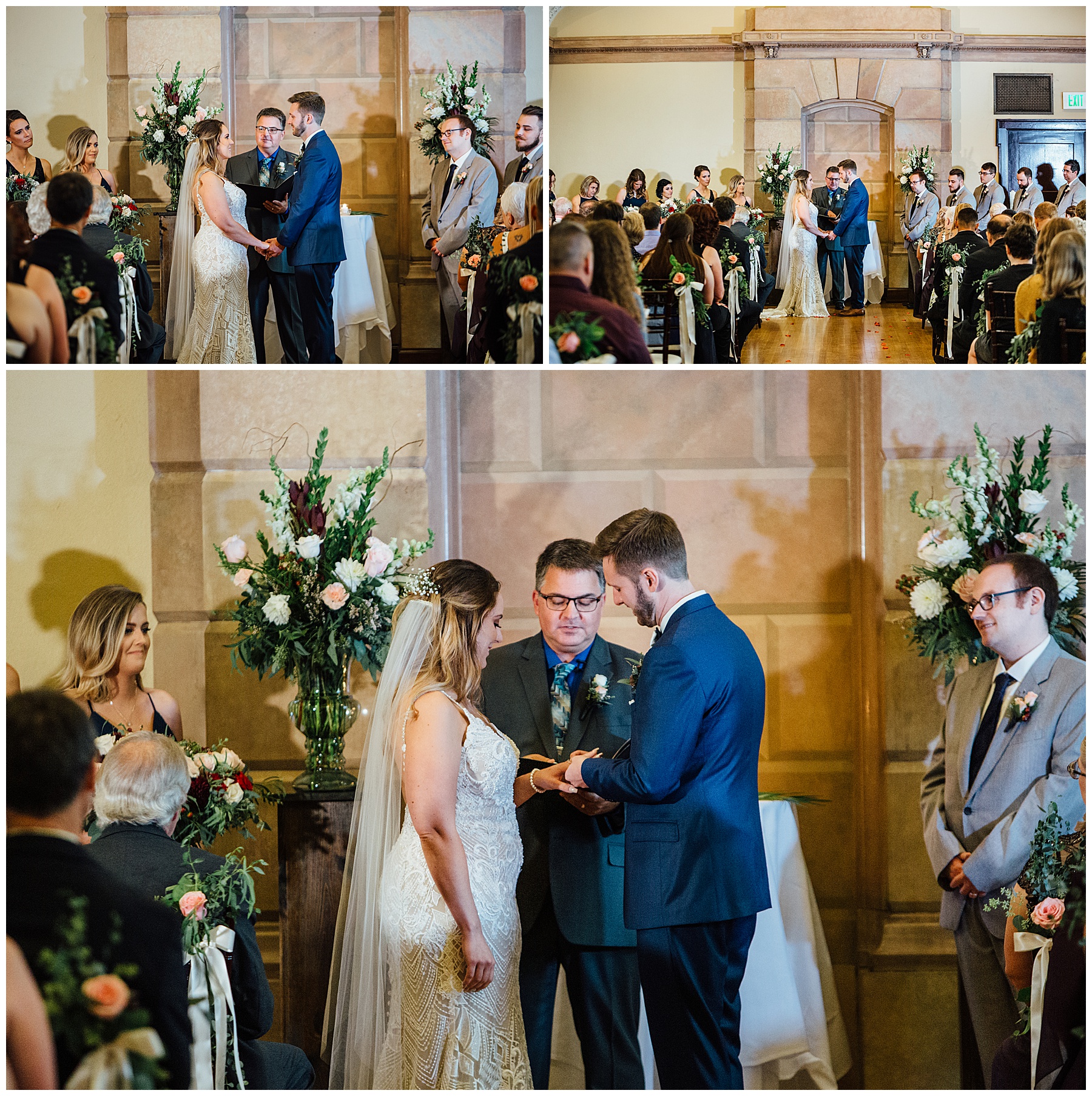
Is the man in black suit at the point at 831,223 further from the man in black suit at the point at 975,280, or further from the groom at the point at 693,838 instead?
the groom at the point at 693,838

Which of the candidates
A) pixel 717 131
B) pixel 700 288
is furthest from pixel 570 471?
pixel 717 131

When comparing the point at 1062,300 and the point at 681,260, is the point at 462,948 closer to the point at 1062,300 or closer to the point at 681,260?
the point at 681,260

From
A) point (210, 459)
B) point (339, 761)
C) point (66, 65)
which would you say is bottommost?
point (339, 761)

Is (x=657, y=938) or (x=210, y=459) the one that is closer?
(x=657, y=938)

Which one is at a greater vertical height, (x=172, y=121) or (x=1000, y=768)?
(x=172, y=121)

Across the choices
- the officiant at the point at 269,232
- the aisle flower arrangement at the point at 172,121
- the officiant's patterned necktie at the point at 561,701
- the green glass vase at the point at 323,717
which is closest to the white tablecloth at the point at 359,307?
the officiant at the point at 269,232

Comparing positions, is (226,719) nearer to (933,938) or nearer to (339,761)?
(339,761)

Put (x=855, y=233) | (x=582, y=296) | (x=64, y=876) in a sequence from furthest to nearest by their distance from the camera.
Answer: (x=855, y=233) → (x=582, y=296) → (x=64, y=876)

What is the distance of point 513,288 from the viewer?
335cm

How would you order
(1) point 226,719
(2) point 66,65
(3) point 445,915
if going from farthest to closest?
(1) point 226,719 < (2) point 66,65 < (3) point 445,915

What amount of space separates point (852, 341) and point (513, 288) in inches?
48.6

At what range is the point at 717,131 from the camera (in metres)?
3.58

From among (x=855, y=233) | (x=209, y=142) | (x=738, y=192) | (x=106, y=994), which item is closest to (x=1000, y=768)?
(x=855, y=233)

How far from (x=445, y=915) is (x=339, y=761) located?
730mm
